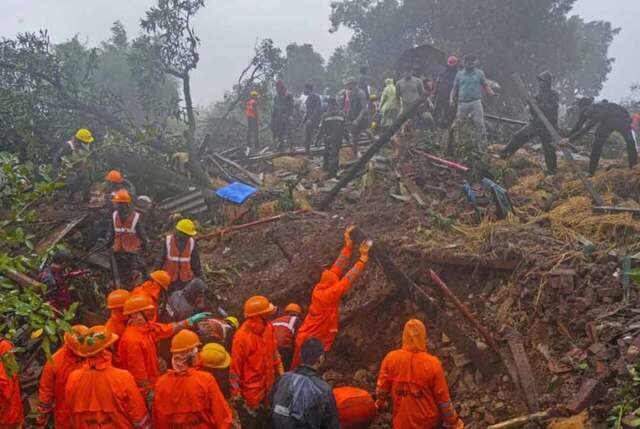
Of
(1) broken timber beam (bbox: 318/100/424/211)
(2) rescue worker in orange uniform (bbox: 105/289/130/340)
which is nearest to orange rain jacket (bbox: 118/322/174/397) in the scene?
(2) rescue worker in orange uniform (bbox: 105/289/130/340)

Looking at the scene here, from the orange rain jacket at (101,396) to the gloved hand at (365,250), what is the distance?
9.40 ft

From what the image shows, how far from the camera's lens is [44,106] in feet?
40.6

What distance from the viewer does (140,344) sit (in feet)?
15.2

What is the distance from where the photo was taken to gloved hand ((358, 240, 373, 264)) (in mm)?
5914

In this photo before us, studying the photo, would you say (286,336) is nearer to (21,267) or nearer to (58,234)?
(21,267)

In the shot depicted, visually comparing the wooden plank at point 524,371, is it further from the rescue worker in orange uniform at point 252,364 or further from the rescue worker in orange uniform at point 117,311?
the rescue worker in orange uniform at point 117,311

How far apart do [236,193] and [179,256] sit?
4.20m

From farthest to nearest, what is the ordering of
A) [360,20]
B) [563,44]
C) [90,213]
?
[360,20] < [563,44] < [90,213]

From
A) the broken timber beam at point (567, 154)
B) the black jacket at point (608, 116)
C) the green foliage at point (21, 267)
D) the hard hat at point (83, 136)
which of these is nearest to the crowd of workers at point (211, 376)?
the green foliage at point (21, 267)

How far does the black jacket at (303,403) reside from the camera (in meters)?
4.14

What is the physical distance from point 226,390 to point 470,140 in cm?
686

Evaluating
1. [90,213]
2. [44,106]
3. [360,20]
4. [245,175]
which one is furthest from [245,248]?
[360,20]

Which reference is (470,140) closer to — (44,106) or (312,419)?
(312,419)

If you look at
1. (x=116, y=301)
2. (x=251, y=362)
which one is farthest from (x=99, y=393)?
(x=251, y=362)
